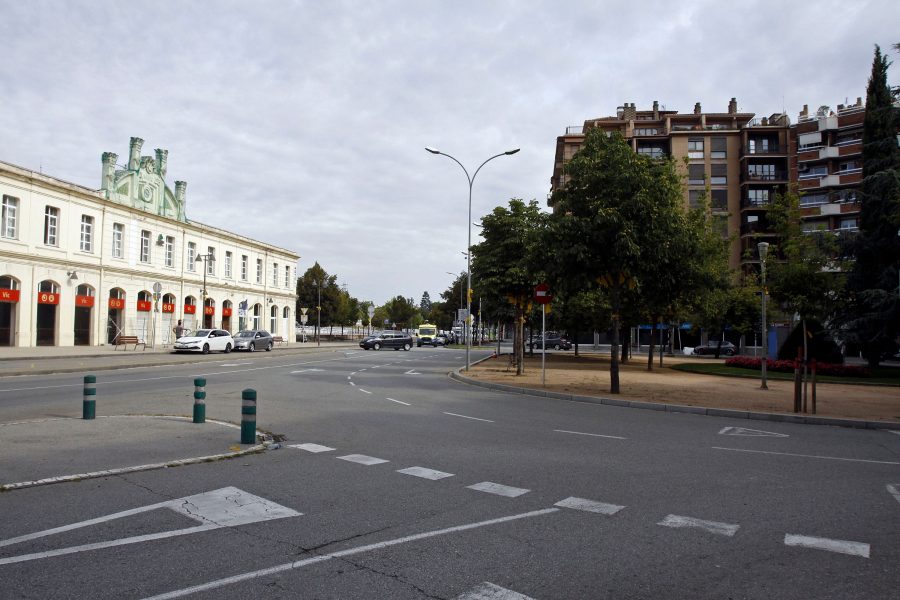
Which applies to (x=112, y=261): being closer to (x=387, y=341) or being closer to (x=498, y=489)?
(x=387, y=341)

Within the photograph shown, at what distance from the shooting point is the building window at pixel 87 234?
4128 centimetres

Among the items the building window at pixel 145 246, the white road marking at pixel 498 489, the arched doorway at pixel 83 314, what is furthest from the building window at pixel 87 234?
the white road marking at pixel 498 489

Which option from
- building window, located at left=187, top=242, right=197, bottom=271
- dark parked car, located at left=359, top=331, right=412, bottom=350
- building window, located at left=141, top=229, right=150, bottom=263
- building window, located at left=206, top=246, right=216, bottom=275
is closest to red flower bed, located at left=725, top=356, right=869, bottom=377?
dark parked car, located at left=359, top=331, right=412, bottom=350

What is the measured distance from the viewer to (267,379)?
2028 centimetres

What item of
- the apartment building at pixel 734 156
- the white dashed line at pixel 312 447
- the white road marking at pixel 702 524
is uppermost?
the apartment building at pixel 734 156

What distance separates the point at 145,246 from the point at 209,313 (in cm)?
982

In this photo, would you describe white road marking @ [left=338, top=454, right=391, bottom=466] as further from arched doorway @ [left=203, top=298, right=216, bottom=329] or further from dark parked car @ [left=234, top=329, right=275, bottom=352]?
arched doorway @ [left=203, top=298, right=216, bottom=329]

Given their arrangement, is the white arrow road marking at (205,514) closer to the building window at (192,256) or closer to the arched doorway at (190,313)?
the arched doorway at (190,313)

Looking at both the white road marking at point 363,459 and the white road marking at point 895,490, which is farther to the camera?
the white road marking at point 363,459

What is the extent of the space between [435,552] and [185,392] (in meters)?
12.7

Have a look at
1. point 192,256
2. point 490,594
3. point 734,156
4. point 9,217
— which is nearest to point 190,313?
point 192,256

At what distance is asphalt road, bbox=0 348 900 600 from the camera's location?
13.1 feet

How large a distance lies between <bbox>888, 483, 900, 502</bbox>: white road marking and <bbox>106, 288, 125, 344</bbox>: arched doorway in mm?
45395

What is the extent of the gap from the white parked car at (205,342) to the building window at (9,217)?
1117 centimetres
